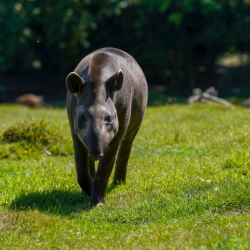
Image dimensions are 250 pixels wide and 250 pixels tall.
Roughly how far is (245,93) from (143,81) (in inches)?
817

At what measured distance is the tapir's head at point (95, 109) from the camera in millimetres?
3773

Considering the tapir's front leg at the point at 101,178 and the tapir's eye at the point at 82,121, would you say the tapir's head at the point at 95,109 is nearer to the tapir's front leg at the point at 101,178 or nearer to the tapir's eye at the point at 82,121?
the tapir's eye at the point at 82,121

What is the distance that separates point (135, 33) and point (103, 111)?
22653mm

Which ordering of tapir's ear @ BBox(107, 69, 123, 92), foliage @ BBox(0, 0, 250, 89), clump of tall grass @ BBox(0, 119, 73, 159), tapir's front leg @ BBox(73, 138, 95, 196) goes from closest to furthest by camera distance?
tapir's ear @ BBox(107, 69, 123, 92), tapir's front leg @ BBox(73, 138, 95, 196), clump of tall grass @ BBox(0, 119, 73, 159), foliage @ BBox(0, 0, 250, 89)

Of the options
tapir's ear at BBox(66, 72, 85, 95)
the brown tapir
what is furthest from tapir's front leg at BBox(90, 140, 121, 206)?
tapir's ear at BBox(66, 72, 85, 95)

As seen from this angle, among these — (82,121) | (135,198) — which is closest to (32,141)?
(135,198)

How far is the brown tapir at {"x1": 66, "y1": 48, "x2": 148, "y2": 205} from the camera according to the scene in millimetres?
3857

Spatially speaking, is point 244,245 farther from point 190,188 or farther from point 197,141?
point 197,141

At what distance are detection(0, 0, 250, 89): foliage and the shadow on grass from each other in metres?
16.3

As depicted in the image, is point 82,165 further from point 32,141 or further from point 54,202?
point 32,141

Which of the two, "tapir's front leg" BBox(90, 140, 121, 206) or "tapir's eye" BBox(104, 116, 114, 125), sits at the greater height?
"tapir's eye" BBox(104, 116, 114, 125)

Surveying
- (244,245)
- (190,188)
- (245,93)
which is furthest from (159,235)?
(245,93)

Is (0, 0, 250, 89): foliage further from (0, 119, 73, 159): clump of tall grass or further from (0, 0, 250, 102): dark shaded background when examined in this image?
(0, 119, 73, 159): clump of tall grass

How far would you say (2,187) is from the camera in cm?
511
